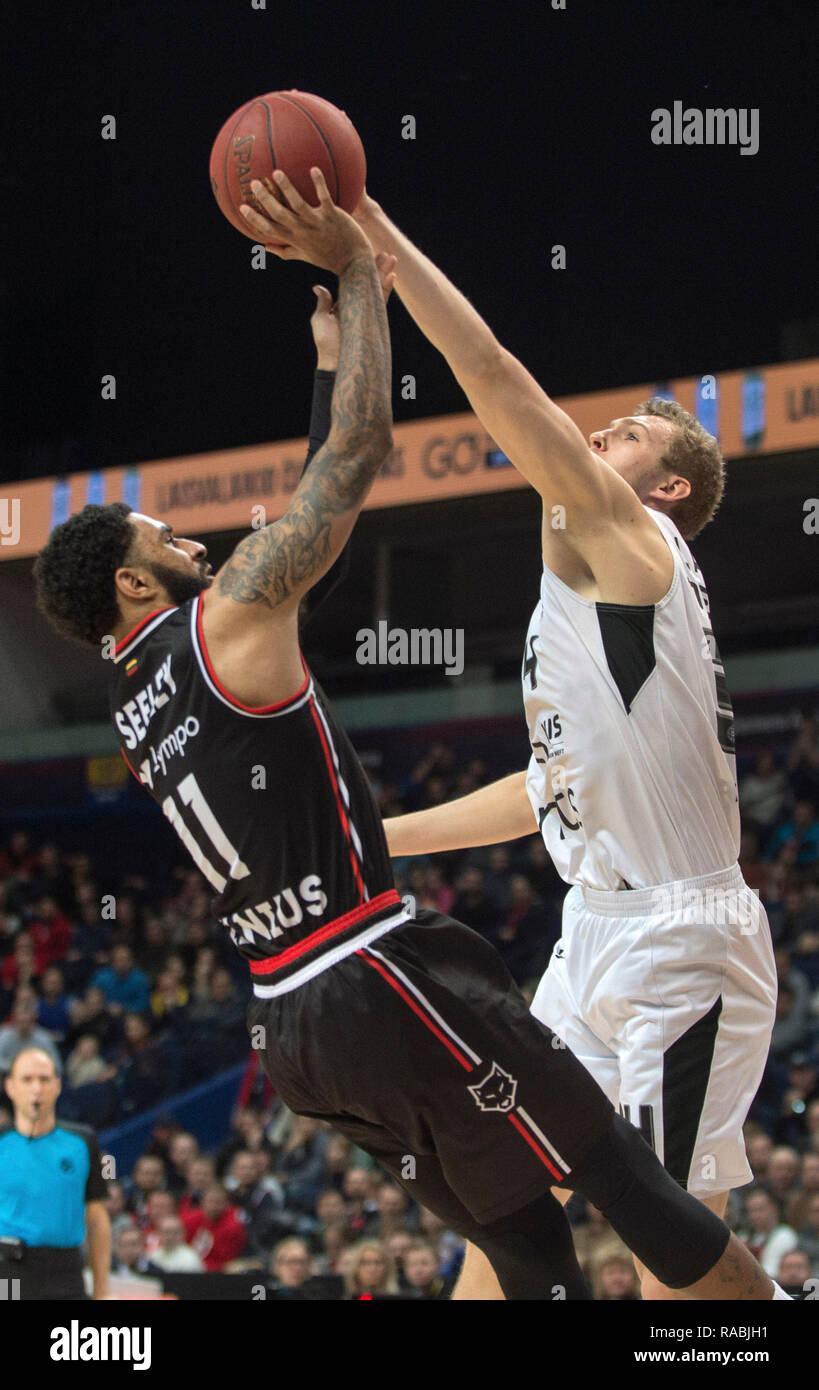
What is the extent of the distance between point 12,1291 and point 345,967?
185 inches

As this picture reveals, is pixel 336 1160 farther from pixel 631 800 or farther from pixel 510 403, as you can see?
pixel 510 403

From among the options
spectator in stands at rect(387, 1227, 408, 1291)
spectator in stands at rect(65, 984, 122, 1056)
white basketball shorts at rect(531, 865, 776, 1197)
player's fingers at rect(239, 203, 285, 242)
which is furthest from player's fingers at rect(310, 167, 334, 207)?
spectator in stands at rect(65, 984, 122, 1056)

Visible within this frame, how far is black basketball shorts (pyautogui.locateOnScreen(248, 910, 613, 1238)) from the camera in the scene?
2652 millimetres

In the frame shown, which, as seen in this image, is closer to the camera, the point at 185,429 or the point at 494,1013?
the point at 494,1013

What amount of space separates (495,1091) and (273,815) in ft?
2.23

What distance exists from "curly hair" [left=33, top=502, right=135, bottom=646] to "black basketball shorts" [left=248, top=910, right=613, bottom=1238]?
3.02 feet

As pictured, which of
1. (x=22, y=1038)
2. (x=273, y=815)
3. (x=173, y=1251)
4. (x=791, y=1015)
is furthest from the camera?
(x=22, y=1038)

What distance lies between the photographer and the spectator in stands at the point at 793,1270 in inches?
281

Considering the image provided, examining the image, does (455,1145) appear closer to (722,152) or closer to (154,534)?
(154,534)

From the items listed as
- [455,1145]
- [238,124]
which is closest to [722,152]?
[238,124]

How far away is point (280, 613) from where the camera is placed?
8.95 feet

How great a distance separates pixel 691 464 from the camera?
3.87 meters

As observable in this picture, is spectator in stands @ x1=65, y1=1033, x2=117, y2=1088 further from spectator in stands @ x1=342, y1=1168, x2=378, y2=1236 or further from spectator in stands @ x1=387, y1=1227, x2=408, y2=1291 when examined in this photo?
spectator in stands @ x1=387, y1=1227, x2=408, y2=1291

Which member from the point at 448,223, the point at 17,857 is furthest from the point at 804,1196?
the point at 17,857
